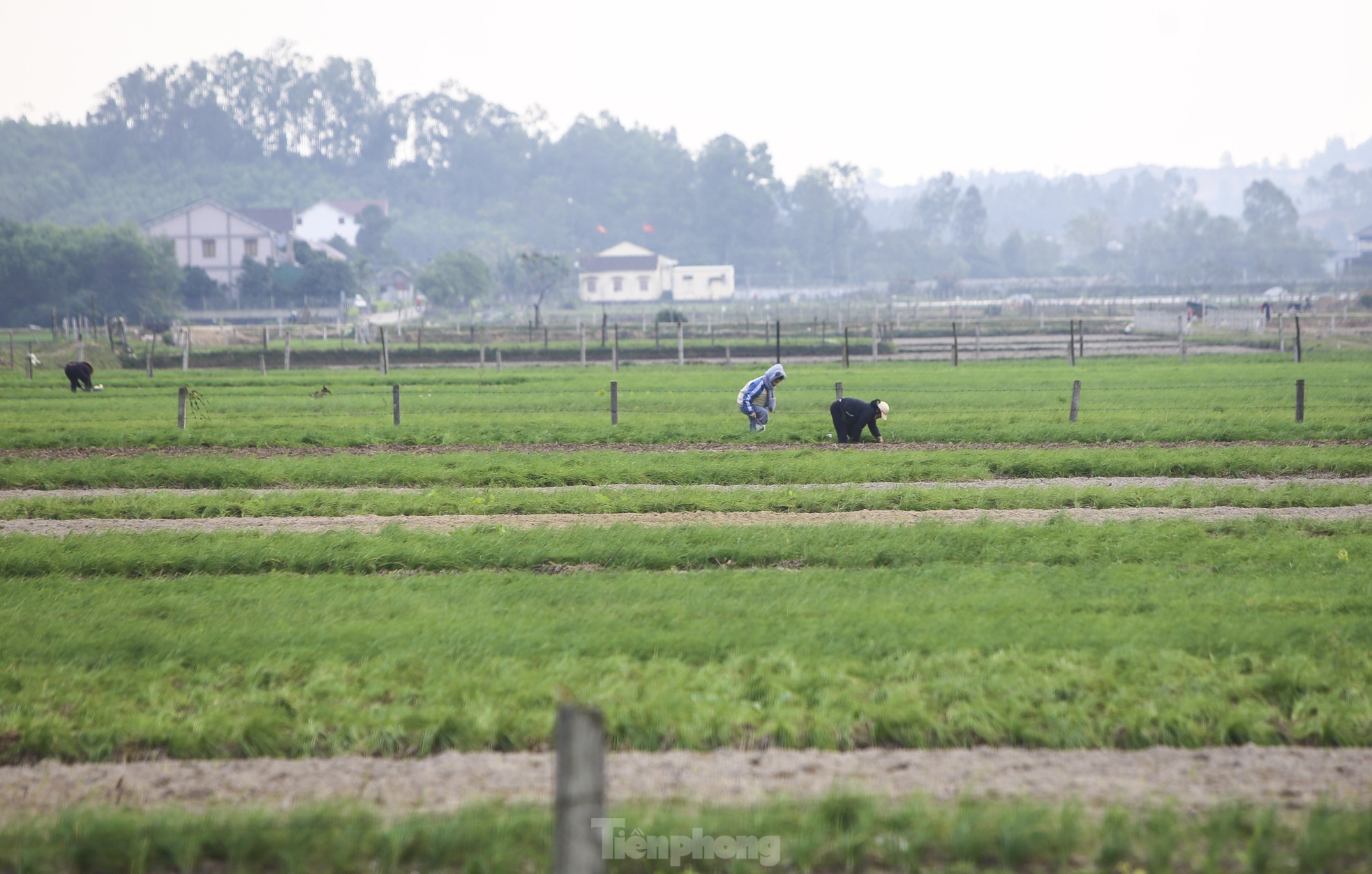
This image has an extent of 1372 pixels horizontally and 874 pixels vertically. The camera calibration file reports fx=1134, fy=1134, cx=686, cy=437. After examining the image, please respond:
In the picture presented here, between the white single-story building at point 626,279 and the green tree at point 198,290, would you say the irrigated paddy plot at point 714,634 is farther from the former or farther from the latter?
the white single-story building at point 626,279

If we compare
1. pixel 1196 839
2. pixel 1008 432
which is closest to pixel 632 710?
pixel 1196 839

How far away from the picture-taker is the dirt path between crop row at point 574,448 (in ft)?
71.7

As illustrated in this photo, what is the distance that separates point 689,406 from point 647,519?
15.7m

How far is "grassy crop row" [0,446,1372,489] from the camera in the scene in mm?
18734

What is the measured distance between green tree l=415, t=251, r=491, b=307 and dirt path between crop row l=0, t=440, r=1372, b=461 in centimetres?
9523

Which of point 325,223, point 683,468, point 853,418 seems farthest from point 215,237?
point 683,468

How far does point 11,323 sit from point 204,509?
88727 mm

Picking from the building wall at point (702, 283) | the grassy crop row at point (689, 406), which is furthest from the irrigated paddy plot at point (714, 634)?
the building wall at point (702, 283)

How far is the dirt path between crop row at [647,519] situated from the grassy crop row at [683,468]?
2765 millimetres

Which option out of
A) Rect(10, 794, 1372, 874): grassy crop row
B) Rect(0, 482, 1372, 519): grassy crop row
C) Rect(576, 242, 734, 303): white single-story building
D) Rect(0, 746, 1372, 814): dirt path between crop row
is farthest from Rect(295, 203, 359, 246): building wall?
Rect(10, 794, 1372, 874): grassy crop row

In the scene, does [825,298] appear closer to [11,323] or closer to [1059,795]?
[11,323]

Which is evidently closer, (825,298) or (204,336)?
(204,336)

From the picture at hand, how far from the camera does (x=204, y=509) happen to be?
16.3m

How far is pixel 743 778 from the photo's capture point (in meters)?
7.20
